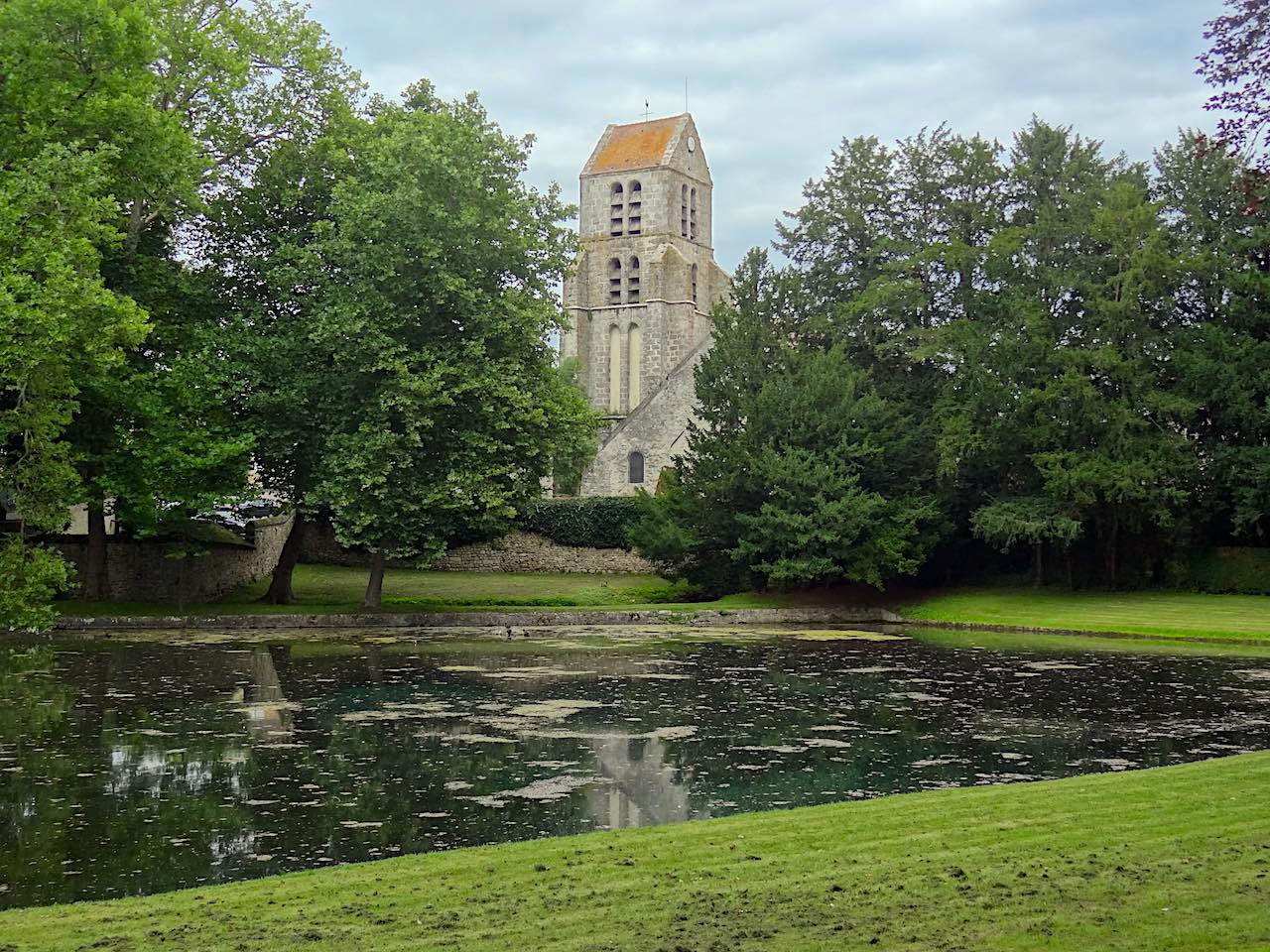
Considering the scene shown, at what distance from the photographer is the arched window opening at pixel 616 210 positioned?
3275 inches

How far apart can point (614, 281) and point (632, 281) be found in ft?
Result: 4.22

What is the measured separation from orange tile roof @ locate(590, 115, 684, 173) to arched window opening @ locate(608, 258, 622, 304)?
19.8 ft

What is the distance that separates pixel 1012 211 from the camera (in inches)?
1708

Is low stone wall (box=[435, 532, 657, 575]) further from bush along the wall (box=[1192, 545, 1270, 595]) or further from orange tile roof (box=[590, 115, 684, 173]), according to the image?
orange tile roof (box=[590, 115, 684, 173])

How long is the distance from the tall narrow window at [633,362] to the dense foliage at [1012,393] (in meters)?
38.1

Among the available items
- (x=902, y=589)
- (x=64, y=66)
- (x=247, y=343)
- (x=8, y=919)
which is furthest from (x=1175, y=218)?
(x=8, y=919)

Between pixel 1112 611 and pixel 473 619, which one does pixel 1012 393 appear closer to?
pixel 1112 611

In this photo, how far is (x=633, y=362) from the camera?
267ft

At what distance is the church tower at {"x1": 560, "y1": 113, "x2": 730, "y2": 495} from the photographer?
79.9m

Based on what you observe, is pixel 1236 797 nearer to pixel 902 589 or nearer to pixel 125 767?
pixel 125 767

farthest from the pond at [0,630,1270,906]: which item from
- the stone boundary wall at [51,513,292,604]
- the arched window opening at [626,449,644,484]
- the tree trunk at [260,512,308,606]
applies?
the arched window opening at [626,449,644,484]

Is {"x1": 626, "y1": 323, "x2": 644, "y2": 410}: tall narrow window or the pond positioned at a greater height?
{"x1": 626, "y1": 323, "x2": 644, "y2": 410}: tall narrow window

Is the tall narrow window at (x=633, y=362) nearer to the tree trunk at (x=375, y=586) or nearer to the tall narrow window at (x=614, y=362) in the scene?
the tall narrow window at (x=614, y=362)

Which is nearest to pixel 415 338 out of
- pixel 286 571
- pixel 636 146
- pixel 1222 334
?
pixel 286 571
